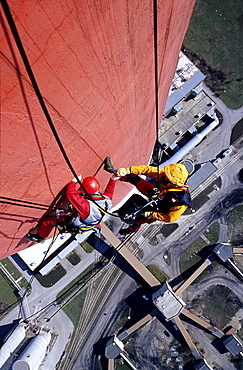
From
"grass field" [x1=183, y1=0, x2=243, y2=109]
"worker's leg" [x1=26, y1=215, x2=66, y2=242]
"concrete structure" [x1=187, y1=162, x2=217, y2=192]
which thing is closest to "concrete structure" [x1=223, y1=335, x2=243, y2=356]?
"concrete structure" [x1=187, y1=162, x2=217, y2=192]

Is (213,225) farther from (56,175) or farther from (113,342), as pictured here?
(56,175)

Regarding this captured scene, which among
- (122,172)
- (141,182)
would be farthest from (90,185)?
(141,182)

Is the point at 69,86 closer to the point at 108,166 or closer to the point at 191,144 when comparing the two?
the point at 108,166

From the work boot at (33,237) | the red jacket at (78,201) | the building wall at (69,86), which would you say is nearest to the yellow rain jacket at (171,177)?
the building wall at (69,86)

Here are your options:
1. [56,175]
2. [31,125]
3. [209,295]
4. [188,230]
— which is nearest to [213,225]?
[188,230]

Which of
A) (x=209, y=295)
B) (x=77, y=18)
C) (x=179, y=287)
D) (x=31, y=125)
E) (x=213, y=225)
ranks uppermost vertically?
(x=77, y=18)

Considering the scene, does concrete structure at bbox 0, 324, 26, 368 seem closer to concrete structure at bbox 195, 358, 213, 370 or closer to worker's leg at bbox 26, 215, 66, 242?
worker's leg at bbox 26, 215, 66, 242
